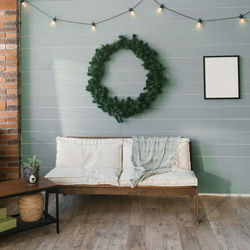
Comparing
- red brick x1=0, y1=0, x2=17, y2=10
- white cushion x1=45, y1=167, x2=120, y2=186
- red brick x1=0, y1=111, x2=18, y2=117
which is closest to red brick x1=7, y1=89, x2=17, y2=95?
red brick x1=0, y1=111, x2=18, y2=117

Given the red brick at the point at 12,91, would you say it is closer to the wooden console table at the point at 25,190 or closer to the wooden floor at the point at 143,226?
the wooden console table at the point at 25,190

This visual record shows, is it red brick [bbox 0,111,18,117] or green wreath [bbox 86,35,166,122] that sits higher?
green wreath [bbox 86,35,166,122]

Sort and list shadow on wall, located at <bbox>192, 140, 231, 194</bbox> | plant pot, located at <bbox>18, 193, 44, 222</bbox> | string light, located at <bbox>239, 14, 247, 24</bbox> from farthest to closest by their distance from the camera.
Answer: shadow on wall, located at <bbox>192, 140, 231, 194</bbox>, string light, located at <bbox>239, 14, 247, 24</bbox>, plant pot, located at <bbox>18, 193, 44, 222</bbox>

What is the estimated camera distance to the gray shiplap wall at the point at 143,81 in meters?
3.40

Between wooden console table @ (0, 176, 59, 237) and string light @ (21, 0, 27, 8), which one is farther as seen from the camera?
string light @ (21, 0, 27, 8)

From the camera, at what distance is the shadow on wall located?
3443 mm

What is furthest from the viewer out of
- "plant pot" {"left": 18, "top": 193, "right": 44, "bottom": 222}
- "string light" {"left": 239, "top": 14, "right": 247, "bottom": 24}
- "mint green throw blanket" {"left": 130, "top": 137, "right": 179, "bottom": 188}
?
"string light" {"left": 239, "top": 14, "right": 247, "bottom": 24}

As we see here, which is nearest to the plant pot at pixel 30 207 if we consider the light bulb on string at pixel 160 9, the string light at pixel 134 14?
the string light at pixel 134 14

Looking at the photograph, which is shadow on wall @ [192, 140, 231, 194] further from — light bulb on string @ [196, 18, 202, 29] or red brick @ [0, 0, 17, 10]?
red brick @ [0, 0, 17, 10]

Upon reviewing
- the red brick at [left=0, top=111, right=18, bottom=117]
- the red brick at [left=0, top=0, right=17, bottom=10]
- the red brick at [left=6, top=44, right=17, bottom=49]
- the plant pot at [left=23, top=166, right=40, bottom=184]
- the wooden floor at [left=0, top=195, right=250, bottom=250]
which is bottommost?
the wooden floor at [left=0, top=195, right=250, bottom=250]

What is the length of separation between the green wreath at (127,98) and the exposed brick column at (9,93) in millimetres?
998

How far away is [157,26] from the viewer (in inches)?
136

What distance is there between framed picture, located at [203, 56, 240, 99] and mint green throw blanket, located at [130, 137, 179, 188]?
0.80 metres

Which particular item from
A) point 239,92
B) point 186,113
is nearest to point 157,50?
point 186,113
